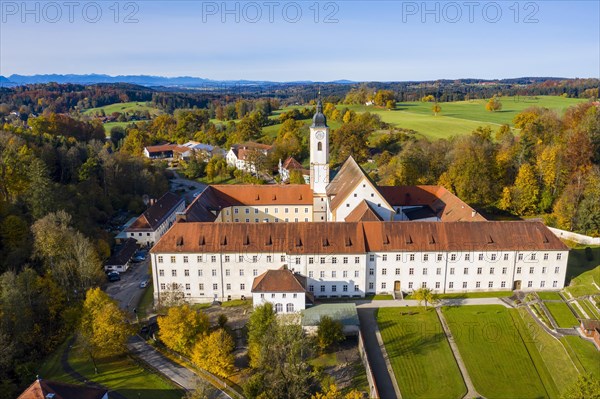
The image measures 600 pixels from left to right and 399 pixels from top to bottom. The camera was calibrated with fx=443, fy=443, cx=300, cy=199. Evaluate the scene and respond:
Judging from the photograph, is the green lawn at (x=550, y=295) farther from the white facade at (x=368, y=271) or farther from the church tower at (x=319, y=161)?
the church tower at (x=319, y=161)

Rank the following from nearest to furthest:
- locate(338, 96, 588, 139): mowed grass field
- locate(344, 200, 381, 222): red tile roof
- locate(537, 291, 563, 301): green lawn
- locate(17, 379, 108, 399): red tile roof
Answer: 1. locate(17, 379, 108, 399): red tile roof
2. locate(537, 291, 563, 301): green lawn
3. locate(344, 200, 381, 222): red tile roof
4. locate(338, 96, 588, 139): mowed grass field

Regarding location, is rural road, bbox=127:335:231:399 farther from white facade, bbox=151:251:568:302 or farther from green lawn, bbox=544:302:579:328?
green lawn, bbox=544:302:579:328

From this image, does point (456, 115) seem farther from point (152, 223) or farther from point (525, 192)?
point (152, 223)

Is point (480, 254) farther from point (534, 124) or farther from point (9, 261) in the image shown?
point (9, 261)

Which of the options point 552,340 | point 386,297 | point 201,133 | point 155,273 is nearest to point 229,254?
point 155,273

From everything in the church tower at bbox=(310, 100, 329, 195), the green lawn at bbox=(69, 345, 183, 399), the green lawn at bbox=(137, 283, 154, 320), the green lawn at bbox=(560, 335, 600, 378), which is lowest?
the green lawn at bbox=(69, 345, 183, 399)

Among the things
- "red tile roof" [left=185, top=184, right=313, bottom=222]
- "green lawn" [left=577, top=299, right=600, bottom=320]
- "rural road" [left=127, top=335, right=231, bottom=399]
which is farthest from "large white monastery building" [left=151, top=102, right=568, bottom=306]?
"red tile roof" [left=185, top=184, right=313, bottom=222]
